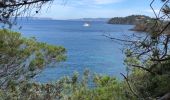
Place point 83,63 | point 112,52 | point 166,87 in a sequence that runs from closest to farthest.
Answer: point 166,87 → point 83,63 → point 112,52

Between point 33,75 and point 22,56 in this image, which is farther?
point 33,75

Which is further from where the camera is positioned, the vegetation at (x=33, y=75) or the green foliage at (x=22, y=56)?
the green foliage at (x=22, y=56)

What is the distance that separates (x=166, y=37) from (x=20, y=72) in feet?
24.5

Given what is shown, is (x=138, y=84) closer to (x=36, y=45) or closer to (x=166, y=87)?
(x=166, y=87)

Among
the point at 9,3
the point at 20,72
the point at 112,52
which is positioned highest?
the point at 9,3

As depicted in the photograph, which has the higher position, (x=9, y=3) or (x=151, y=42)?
(x=9, y=3)

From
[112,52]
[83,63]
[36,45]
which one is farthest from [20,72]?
[112,52]

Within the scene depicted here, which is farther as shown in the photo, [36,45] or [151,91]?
[36,45]

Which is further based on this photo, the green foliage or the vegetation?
the green foliage

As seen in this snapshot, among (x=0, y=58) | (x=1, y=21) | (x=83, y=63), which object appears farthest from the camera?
(x=83, y=63)

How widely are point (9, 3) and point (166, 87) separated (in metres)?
1.29

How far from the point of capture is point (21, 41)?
362 inches

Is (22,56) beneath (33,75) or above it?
above

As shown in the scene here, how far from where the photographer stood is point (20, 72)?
9953 mm
